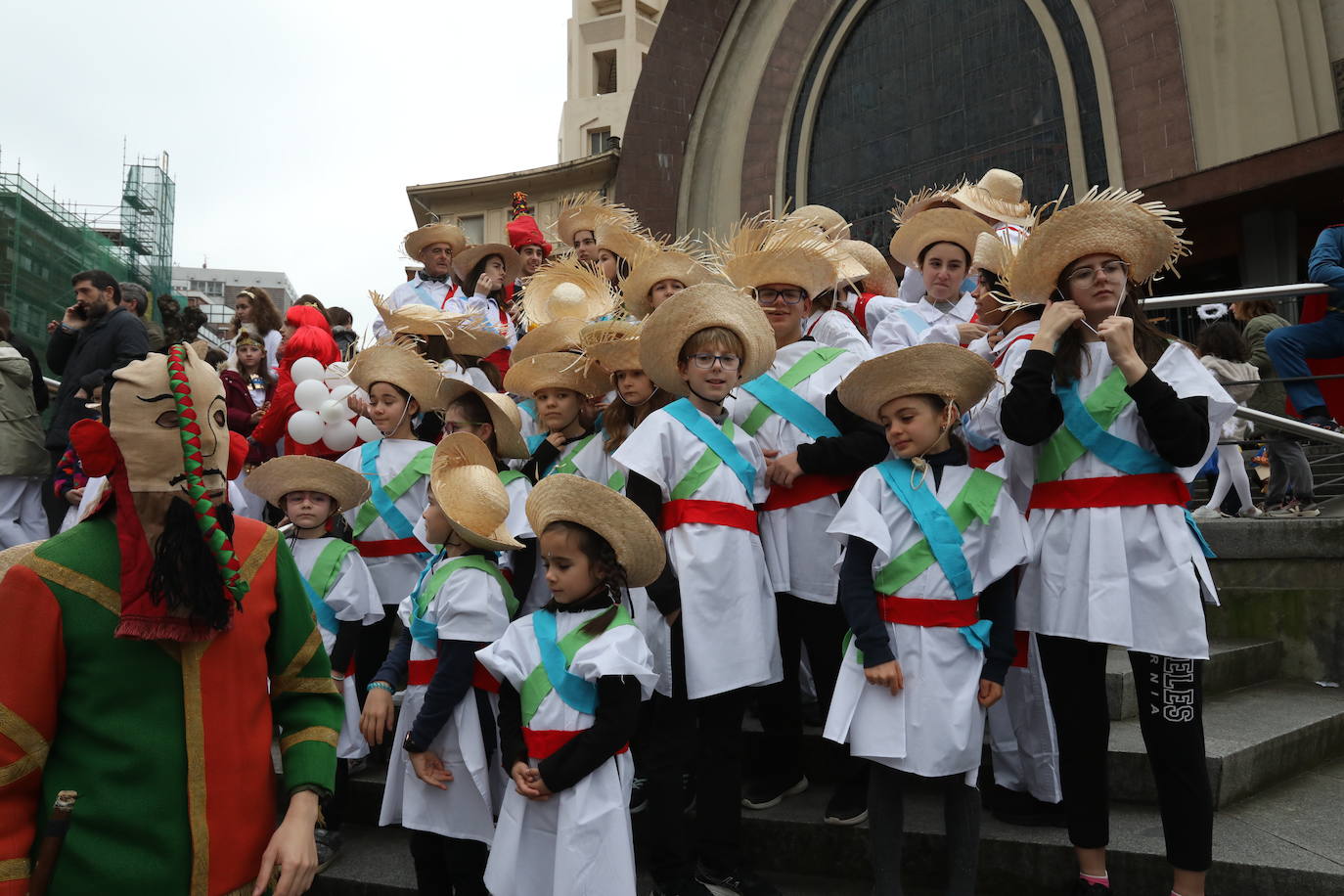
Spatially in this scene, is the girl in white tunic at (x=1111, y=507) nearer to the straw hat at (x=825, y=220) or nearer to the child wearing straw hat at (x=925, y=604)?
the child wearing straw hat at (x=925, y=604)

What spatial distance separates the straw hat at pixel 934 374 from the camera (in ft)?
10.7

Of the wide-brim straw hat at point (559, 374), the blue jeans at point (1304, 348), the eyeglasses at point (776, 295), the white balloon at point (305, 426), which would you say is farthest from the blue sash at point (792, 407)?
the blue jeans at point (1304, 348)

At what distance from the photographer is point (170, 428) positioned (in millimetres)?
1817

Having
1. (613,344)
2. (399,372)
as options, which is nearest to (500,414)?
(613,344)

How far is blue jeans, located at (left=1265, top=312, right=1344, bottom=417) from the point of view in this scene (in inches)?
239

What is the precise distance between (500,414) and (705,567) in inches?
53.8

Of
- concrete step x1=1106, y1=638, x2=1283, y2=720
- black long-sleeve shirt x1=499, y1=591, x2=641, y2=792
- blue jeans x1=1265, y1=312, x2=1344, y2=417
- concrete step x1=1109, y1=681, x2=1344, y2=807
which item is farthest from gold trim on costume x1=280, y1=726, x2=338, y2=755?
blue jeans x1=1265, y1=312, x2=1344, y2=417

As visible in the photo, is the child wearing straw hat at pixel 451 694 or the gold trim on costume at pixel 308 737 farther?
the child wearing straw hat at pixel 451 694

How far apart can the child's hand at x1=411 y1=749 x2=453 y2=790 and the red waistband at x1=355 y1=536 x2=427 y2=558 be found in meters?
1.49

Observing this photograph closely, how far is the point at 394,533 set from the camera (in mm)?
4680

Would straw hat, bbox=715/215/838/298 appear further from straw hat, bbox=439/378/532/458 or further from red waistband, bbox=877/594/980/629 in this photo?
red waistband, bbox=877/594/980/629

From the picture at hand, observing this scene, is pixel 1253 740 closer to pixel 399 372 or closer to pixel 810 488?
pixel 810 488

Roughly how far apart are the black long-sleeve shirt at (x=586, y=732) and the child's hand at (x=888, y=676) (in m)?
0.73

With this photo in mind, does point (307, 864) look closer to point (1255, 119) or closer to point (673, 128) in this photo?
point (1255, 119)
